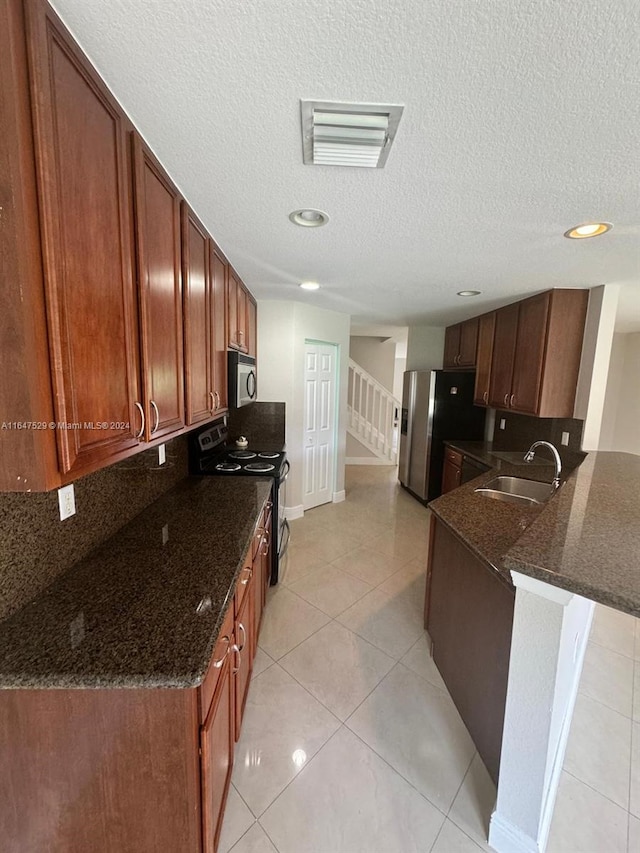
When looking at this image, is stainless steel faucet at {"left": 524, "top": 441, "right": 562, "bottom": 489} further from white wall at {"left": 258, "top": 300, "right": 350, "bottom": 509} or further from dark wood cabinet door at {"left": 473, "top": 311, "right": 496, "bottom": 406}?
white wall at {"left": 258, "top": 300, "right": 350, "bottom": 509}

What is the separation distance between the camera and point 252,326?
3.14m

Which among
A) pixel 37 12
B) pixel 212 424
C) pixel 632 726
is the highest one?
pixel 37 12

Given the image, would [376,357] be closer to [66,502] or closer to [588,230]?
[588,230]

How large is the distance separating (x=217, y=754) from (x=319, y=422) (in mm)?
3040

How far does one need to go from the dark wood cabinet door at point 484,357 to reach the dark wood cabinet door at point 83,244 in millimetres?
3373

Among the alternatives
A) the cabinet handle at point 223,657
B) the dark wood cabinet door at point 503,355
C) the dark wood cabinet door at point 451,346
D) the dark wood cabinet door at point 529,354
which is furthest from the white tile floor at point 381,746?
the dark wood cabinet door at point 451,346

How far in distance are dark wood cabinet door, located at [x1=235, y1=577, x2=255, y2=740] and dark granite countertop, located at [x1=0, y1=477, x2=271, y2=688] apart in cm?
26

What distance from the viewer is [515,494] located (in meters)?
2.50

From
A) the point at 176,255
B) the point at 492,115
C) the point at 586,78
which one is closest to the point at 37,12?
the point at 176,255

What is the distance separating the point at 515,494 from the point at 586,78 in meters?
2.34

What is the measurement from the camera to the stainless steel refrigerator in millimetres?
3980

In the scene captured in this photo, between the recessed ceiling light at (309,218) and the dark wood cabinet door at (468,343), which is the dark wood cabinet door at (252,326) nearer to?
the recessed ceiling light at (309,218)

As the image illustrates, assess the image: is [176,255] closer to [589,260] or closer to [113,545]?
[113,545]

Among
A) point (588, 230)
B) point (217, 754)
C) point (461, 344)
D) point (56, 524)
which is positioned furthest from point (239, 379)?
point (461, 344)
